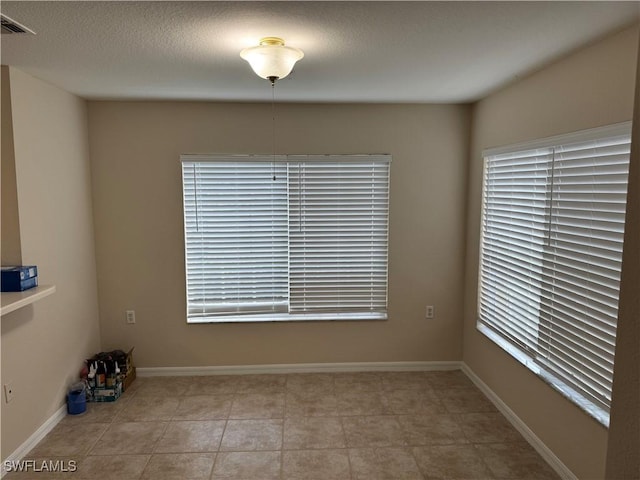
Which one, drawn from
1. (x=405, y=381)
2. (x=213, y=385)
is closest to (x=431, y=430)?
(x=405, y=381)

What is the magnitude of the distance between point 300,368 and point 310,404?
2.04 ft

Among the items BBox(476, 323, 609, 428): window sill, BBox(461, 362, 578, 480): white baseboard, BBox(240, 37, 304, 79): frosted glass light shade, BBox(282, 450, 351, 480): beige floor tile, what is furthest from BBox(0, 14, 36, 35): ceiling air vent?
BBox(461, 362, 578, 480): white baseboard

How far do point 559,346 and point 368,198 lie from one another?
196cm

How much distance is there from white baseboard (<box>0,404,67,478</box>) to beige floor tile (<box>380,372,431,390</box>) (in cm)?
257

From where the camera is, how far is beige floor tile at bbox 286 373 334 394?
12.0 feet

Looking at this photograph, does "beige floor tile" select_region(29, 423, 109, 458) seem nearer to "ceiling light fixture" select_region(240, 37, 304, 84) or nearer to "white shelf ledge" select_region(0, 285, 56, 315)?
"white shelf ledge" select_region(0, 285, 56, 315)

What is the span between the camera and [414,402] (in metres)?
3.43

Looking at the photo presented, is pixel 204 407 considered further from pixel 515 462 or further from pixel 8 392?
pixel 515 462

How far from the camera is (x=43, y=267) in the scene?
296 cm

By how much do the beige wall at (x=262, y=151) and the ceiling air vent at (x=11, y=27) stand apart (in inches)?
64.3

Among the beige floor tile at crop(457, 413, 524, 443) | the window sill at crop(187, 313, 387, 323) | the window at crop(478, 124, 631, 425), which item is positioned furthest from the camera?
the window sill at crop(187, 313, 387, 323)

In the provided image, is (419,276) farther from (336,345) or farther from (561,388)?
(561,388)

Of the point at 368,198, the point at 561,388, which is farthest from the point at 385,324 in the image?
the point at 561,388

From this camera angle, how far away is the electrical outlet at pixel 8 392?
8.41 ft
